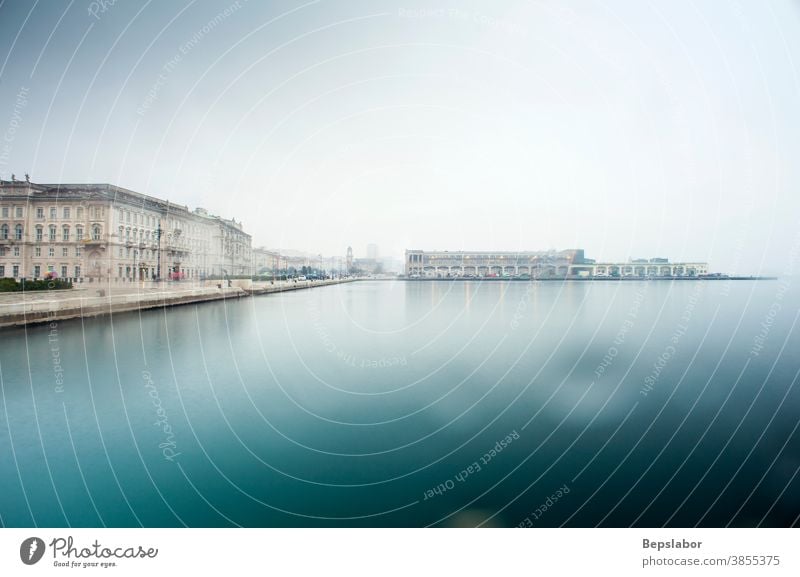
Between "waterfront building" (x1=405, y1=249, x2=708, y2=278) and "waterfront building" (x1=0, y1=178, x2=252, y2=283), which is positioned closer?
"waterfront building" (x1=0, y1=178, x2=252, y2=283)

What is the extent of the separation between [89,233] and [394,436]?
12.6m

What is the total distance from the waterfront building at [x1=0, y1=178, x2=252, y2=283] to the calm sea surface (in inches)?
137

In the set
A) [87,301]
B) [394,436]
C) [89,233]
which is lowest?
[394,436]

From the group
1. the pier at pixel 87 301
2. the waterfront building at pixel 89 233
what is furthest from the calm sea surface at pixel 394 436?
the waterfront building at pixel 89 233
